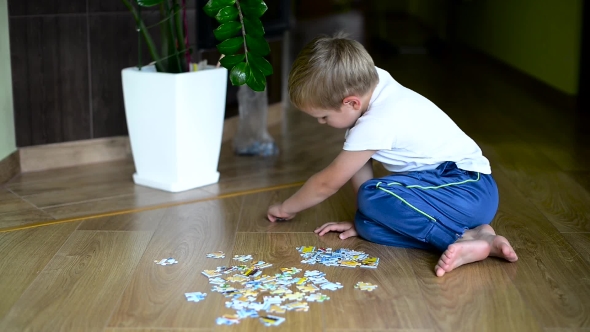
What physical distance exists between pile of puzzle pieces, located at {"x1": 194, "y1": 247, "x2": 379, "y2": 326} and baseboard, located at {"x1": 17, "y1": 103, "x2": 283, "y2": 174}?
1297 mm

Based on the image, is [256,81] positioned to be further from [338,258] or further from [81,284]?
[81,284]

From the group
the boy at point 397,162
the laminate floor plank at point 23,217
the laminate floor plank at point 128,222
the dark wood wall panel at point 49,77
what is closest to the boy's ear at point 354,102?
the boy at point 397,162

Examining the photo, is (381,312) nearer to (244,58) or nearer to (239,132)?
(244,58)

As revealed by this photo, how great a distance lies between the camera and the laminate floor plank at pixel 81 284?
1626mm

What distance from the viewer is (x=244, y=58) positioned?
2371 mm

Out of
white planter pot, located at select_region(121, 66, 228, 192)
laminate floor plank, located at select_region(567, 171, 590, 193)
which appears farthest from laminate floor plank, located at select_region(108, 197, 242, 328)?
laminate floor plank, located at select_region(567, 171, 590, 193)

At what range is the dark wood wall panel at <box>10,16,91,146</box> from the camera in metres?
2.91

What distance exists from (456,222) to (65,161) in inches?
68.1

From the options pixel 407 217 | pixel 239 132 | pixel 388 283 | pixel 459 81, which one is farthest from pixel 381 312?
pixel 459 81

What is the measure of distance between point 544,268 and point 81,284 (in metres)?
1.19

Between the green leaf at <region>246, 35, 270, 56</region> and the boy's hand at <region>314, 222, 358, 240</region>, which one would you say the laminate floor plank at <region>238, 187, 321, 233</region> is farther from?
the green leaf at <region>246, 35, 270, 56</region>

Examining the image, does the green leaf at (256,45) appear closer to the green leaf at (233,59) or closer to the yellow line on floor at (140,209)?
the green leaf at (233,59)

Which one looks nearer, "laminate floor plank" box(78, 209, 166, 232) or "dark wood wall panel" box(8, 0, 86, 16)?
"laminate floor plank" box(78, 209, 166, 232)

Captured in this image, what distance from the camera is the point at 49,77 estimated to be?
9.80ft
